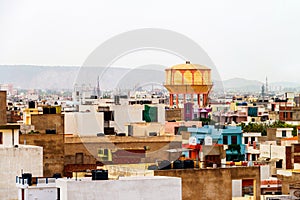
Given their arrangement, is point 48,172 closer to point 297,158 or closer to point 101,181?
point 297,158

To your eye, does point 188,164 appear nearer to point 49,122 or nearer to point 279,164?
point 49,122

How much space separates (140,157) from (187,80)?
42.9 meters

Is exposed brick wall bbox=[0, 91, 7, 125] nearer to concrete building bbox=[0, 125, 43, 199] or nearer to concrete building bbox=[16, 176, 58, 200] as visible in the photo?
concrete building bbox=[0, 125, 43, 199]

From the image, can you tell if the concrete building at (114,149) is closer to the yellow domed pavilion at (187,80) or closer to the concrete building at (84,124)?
the concrete building at (84,124)

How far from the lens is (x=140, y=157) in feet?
127

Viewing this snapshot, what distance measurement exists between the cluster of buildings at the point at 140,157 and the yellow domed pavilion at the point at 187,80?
0.75ft

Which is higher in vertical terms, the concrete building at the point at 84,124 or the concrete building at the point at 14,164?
the concrete building at the point at 84,124

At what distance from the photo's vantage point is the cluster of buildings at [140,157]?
2103 cm

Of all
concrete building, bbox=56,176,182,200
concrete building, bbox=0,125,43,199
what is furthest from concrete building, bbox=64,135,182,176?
concrete building, bbox=56,176,182,200

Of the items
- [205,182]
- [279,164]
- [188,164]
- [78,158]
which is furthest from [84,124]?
[205,182]

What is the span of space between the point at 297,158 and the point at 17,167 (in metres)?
16.0

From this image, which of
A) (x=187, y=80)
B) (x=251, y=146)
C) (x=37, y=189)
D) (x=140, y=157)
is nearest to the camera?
(x=37, y=189)

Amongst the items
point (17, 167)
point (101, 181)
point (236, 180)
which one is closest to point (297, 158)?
point (236, 180)

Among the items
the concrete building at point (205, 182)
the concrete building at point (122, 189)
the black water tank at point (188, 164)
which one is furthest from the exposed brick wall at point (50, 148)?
the concrete building at point (122, 189)
